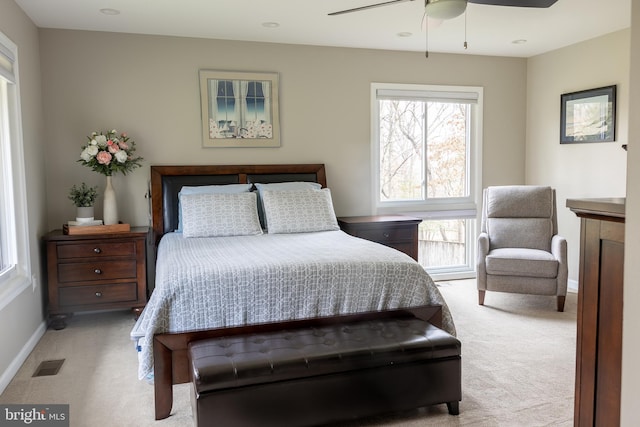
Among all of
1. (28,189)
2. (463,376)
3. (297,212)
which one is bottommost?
(463,376)

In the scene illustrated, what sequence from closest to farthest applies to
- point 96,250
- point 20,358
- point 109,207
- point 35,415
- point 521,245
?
point 35,415
point 20,358
point 96,250
point 109,207
point 521,245

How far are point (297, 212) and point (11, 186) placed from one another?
6.83 feet

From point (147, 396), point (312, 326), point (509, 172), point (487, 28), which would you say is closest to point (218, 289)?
point (312, 326)

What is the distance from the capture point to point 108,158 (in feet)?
13.7

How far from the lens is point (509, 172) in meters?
5.81

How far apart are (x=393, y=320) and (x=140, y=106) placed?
3.10 metres

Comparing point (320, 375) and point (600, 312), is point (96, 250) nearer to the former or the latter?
point (320, 375)

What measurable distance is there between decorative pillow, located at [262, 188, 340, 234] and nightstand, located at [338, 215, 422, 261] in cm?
36

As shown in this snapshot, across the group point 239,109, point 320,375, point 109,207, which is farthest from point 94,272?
point 320,375

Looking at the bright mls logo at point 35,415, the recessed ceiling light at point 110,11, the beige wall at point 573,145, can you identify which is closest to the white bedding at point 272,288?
the bright mls logo at point 35,415

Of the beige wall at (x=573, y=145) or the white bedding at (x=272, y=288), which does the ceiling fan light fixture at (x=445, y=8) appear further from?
the beige wall at (x=573, y=145)

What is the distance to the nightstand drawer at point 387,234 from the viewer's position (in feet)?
15.6

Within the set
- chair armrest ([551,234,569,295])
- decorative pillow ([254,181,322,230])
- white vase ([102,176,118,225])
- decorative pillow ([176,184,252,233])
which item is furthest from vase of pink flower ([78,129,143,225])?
chair armrest ([551,234,569,295])

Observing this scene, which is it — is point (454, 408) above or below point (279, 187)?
below
